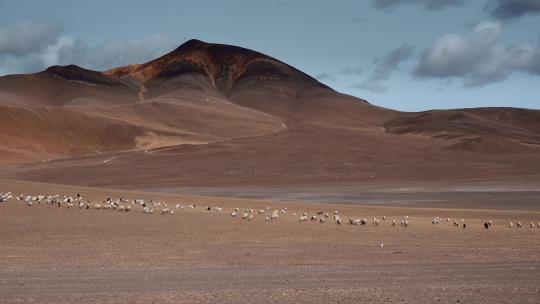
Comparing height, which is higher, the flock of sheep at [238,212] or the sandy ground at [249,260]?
the flock of sheep at [238,212]

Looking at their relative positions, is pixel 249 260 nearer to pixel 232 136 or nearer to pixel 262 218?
pixel 262 218

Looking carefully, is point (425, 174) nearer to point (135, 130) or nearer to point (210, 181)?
point (210, 181)

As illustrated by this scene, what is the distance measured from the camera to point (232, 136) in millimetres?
110750

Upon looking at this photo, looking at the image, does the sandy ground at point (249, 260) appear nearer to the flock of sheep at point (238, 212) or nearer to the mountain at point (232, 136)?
the flock of sheep at point (238, 212)

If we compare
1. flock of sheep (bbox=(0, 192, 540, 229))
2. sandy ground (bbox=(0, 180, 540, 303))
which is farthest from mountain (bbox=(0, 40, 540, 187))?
sandy ground (bbox=(0, 180, 540, 303))

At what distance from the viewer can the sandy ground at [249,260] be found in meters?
10.9

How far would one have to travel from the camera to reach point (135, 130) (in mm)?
102188

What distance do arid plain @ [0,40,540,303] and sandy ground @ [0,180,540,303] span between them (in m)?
0.05

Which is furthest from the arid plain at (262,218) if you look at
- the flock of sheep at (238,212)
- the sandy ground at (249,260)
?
the flock of sheep at (238,212)

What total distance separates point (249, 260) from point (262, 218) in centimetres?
1004

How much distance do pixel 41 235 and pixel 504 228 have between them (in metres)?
13.1

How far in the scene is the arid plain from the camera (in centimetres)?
1167

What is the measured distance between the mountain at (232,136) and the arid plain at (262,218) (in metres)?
0.43

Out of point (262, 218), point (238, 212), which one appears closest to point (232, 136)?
point (238, 212)
